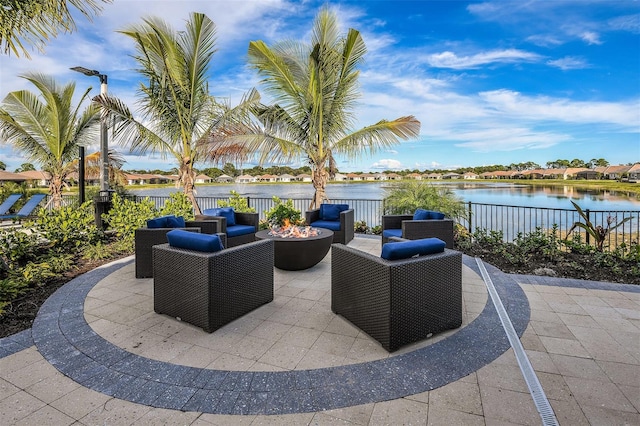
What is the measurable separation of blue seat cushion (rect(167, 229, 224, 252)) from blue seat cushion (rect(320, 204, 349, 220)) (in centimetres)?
401

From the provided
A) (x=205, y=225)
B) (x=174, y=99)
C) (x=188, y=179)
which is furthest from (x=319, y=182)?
(x=174, y=99)

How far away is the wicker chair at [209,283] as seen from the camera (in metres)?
2.70

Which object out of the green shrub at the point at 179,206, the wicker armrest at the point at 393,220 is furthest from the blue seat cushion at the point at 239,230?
the wicker armrest at the point at 393,220

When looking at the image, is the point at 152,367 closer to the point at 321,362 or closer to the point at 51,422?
the point at 51,422

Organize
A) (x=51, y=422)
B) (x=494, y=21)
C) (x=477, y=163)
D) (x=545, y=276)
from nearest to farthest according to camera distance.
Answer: (x=51, y=422), (x=545, y=276), (x=494, y=21), (x=477, y=163)

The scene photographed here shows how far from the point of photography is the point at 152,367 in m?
2.22

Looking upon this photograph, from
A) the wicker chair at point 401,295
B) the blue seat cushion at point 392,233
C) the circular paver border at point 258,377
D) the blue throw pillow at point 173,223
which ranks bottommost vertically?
Result: the circular paver border at point 258,377

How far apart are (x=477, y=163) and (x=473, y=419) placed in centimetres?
2091

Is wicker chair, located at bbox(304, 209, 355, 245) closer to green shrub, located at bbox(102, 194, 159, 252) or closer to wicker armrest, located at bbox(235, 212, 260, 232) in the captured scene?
wicker armrest, located at bbox(235, 212, 260, 232)

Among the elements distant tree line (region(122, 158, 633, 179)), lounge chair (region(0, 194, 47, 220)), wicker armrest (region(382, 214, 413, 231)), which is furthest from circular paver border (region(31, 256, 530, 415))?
lounge chair (region(0, 194, 47, 220))

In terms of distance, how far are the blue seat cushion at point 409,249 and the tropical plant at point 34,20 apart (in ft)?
11.9

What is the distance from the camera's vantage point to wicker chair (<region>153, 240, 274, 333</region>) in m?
2.70

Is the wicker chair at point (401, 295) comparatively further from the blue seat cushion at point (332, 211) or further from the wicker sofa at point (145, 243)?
the blue seat cushion at point (332, 211)

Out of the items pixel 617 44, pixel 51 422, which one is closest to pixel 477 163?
pixel 617 44
